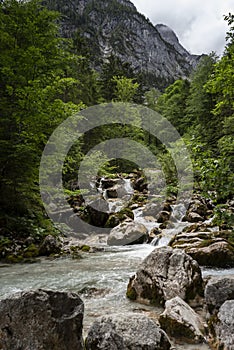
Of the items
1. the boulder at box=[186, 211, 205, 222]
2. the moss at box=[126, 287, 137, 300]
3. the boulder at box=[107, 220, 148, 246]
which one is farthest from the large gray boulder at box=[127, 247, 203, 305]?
the boulder at box=[186, 211, 205, 222]

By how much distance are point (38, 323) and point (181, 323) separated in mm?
1864

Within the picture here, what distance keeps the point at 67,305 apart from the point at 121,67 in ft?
146

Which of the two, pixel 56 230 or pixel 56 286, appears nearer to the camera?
pixel 56 286

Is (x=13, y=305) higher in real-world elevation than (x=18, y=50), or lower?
lower

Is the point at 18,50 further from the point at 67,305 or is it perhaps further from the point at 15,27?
the point at 67,305

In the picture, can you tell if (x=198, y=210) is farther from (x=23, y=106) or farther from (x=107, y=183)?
(x=23, y=106)

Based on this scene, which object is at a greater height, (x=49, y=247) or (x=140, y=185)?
(x=140, y=185)

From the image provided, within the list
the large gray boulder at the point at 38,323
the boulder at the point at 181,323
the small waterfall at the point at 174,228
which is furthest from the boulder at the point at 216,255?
the large gray boulder at the point at 38,323

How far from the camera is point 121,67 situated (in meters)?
43.5

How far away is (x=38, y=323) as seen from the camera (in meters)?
2.85

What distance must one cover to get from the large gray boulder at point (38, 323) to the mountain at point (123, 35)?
253 ft

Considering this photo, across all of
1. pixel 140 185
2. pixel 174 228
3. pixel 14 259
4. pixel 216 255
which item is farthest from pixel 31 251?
pixel 140 185

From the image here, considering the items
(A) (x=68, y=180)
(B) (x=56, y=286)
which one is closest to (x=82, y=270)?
(B) (x=56, y=286)

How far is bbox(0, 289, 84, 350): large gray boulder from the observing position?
2783 mm
